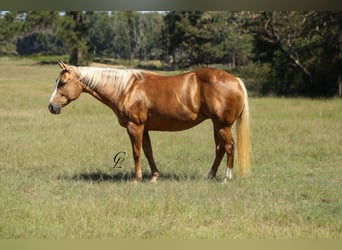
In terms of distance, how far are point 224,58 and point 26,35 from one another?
9555mm

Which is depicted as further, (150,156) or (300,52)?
(300,52)

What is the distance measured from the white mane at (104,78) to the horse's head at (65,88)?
9 centimetres

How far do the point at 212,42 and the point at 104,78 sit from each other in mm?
18045

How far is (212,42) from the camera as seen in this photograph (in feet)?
76.0

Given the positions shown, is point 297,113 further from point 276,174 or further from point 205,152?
point 276,174

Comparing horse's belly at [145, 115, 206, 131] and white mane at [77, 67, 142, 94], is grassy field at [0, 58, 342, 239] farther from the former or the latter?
white mane at [77, 67, 142, 94]

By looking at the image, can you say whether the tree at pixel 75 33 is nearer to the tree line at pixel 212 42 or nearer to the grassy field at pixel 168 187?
the tree line at pixel 212 42

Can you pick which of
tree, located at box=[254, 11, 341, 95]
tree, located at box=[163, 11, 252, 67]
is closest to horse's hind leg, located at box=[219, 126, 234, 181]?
tree, located at box=[254, 11, 341, 95]

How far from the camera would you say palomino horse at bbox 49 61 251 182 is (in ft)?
17.9

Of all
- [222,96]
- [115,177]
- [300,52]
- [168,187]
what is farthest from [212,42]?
[168,187]

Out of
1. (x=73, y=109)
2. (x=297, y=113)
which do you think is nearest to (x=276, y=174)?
(x=297, y=113)

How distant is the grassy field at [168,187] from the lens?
406cm

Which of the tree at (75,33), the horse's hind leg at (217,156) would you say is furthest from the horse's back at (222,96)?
the tree at (75,33)

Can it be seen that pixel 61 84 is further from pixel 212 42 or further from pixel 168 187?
pixel 212 42
